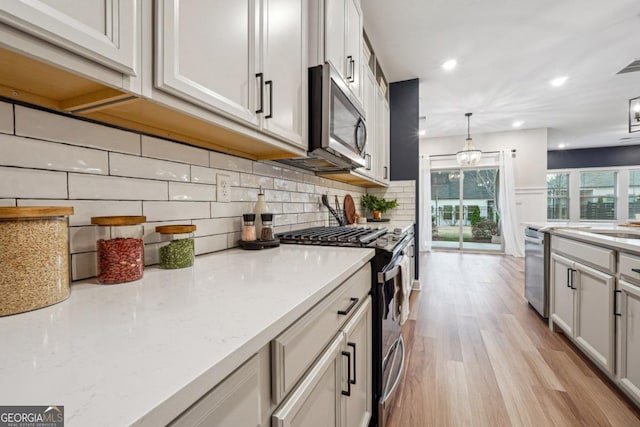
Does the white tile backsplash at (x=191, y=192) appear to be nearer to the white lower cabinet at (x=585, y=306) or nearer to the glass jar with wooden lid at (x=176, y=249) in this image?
the glass jar with wooden lid at (x=176, y=249)

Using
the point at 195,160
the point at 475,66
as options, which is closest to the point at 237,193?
the point at 195,160

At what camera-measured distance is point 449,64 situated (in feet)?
11.2

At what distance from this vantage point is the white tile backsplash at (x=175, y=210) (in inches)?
36.8

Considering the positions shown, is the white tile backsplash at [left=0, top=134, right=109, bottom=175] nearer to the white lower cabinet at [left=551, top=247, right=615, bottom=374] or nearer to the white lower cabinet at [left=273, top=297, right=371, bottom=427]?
the white lower cabinet at [left=273, top=297, right=371, bottom=427]

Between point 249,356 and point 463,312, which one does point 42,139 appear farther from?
point 463,312

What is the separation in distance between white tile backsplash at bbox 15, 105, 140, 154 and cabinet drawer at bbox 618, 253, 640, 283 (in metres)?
2.28

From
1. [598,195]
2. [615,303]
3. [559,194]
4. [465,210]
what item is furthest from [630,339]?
[598,195]

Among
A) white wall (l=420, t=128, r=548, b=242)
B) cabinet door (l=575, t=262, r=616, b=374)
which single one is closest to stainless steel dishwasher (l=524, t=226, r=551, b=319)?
cabinet door (l=575, t=262, r=616, b=374)

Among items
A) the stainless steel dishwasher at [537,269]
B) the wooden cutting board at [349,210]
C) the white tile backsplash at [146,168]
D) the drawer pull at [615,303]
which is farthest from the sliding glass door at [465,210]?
the white tile backsplash at [146,168]

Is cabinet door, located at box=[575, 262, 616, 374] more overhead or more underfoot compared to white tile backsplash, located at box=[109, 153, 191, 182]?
more underfoot

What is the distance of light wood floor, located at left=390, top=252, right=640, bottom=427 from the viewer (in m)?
1.42

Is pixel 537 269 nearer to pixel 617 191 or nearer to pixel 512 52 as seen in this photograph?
pixel 512 52

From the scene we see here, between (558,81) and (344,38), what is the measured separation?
12.6 feet

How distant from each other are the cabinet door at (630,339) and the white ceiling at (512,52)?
242 centimetres
